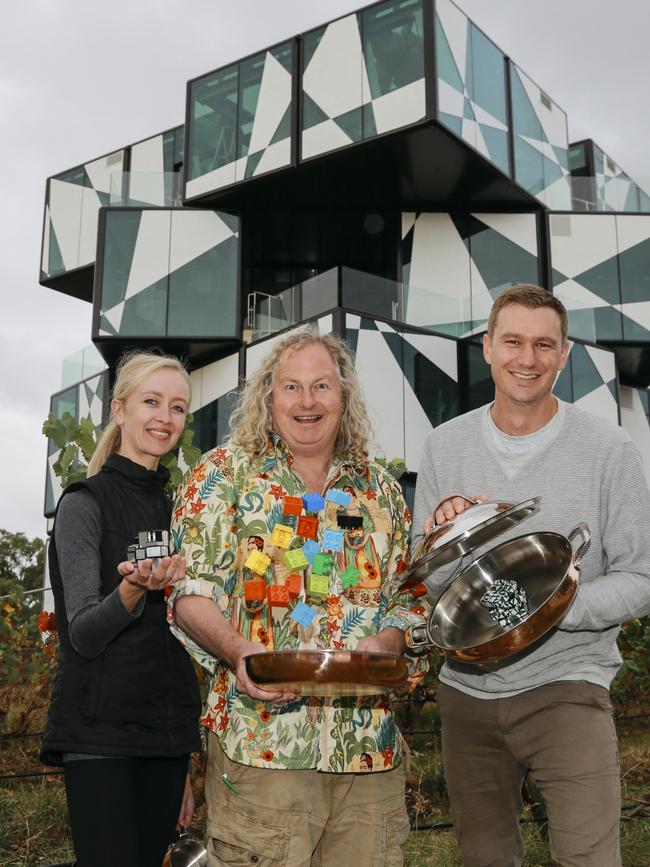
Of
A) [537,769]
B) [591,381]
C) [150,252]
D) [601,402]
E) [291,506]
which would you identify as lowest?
[537,769]

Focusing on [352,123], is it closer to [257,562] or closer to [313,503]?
[313,503]

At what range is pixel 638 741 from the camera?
6867mm

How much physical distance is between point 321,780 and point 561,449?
1.17m

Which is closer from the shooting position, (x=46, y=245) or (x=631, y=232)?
(x=631, y=232)

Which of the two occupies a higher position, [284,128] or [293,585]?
[284,128]

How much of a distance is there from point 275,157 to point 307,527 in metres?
16.1

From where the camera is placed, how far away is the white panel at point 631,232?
1889cm

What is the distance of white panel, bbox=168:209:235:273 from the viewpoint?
61.6 feet

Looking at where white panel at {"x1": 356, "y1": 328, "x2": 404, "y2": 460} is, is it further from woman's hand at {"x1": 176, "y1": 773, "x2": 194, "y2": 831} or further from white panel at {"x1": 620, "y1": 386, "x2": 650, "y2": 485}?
woman's hand at {"x1": 176, "y1": 773, "x2": 194, "y2": 831}

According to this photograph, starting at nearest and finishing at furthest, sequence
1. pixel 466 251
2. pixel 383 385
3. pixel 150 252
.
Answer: pixel 383 385
pixel 466 251
pixel 150 252

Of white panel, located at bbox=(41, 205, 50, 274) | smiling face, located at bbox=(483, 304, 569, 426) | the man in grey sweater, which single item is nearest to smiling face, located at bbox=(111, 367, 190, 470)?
the man in grey sweater

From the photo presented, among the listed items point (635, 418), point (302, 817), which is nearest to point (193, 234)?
point (635, 418)

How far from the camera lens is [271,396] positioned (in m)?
2.71

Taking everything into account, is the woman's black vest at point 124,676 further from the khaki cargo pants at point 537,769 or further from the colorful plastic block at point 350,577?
the khaki cargo pants at point 537,769
